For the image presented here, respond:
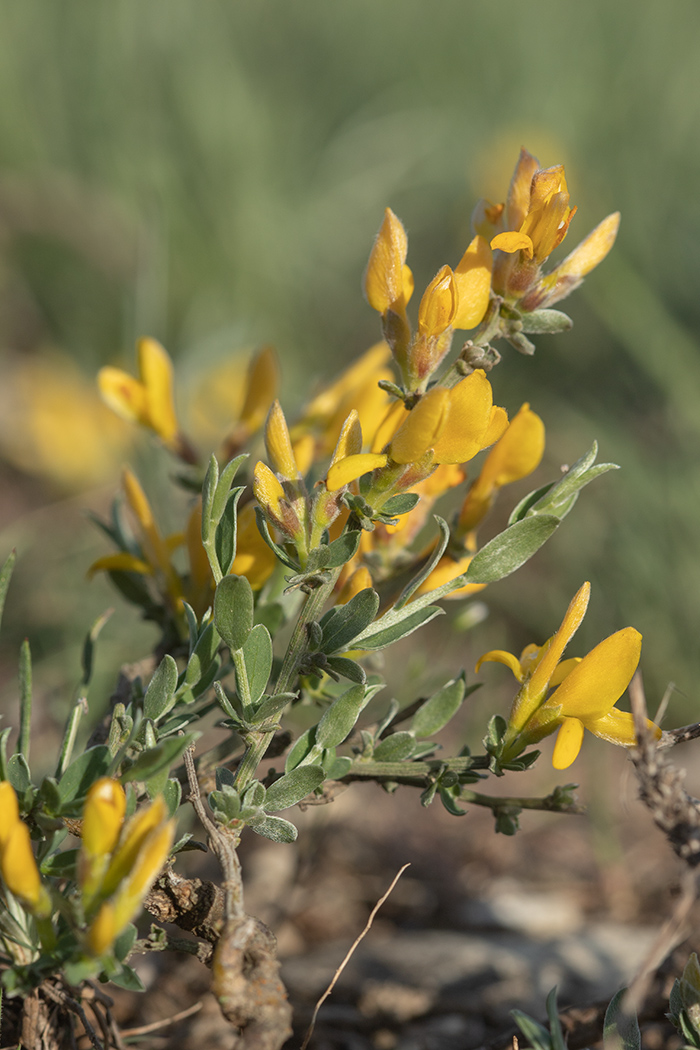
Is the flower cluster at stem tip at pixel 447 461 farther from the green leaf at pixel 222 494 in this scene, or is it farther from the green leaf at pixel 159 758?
the green leaf at pixel 159 758

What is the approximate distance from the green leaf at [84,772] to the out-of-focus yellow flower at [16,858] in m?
0.11

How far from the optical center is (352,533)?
0.81 m

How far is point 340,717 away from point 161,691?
0.60 ft

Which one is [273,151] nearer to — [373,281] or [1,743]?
[373,281]

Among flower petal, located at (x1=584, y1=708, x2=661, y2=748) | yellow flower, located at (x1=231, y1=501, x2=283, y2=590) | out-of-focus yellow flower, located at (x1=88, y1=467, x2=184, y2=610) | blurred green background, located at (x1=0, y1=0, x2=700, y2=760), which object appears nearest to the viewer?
flower petal, located at (x1=584, y1=708, x2=661, y2=748)

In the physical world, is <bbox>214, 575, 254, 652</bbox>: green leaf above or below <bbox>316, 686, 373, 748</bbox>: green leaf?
above

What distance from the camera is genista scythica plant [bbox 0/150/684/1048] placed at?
74cm

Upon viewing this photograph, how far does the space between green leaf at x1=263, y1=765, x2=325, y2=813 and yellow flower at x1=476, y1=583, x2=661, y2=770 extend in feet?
0.68

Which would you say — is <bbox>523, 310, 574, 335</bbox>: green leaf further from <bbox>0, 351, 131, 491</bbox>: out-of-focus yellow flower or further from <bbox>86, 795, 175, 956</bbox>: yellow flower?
<bbox>0, 351, 131, 491</bbox>: out-of-focus yellow flower

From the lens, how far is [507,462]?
3.28ft

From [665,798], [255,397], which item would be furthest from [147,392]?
[665,798]

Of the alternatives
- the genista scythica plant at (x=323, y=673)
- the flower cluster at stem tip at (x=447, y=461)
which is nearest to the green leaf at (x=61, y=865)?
the genista scythica plant at (x=323, y=673)

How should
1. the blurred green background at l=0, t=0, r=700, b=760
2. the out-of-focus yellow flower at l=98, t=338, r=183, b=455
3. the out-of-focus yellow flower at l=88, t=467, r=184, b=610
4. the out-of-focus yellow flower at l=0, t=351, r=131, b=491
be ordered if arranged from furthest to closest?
1. the out-of-focus yellow flower at l=0, t=351, r=131, b=491
2. the blurred green background at l=0, t=0, r=700, b=760
3. the out-of-focus yellow flower at l=98, t=338, r=183, b=455
4. the out-of-focus yellow flower at l=88, t=467, r=184, b=610

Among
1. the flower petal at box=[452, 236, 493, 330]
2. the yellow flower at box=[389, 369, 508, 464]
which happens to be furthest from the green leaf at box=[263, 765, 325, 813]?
the flower petal at box=[452, 236, 493, 330]
